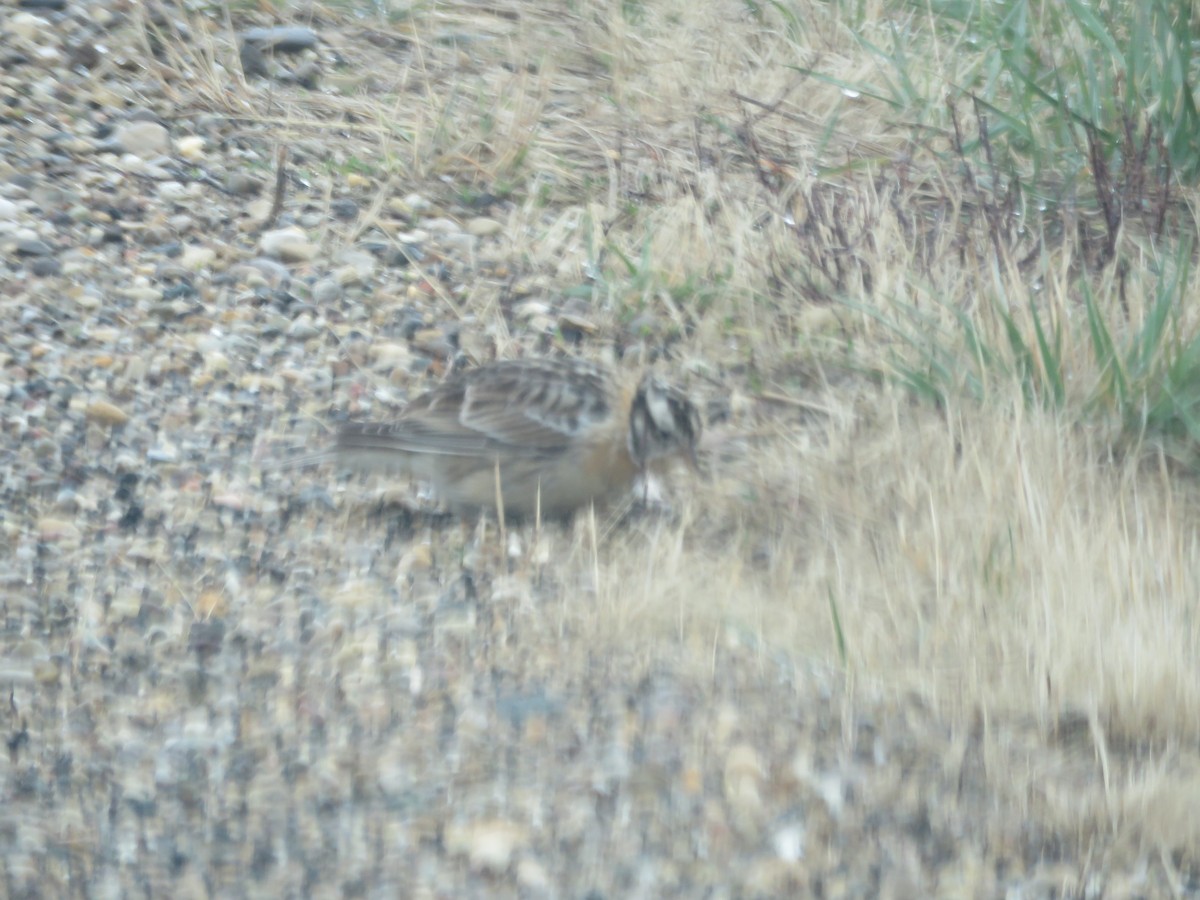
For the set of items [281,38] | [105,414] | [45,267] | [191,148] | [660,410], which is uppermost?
[281,38]

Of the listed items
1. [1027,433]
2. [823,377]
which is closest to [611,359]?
[823,377]

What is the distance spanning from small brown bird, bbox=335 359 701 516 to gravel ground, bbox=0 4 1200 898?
0.42 ft

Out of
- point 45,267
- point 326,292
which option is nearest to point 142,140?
point 45,267

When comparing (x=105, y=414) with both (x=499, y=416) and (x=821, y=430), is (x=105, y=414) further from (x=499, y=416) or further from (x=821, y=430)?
(x=821, y=430)

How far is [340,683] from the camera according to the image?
3727mm

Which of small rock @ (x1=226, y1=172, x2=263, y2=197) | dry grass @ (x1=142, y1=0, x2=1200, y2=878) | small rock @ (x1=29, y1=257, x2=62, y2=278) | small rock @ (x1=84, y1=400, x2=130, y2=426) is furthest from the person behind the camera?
small rock @ (x1=226, y1=172, x2=263, y2=197)

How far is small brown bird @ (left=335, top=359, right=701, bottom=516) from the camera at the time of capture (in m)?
4.46

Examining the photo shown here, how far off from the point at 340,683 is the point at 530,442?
1.00 meters

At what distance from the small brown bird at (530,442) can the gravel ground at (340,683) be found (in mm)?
127

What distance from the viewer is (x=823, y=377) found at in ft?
16.6

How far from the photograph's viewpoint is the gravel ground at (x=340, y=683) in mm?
3229

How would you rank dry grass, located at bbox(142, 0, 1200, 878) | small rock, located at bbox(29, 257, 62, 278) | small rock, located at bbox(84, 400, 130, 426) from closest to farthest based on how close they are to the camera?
1. dry grass, located at bbox(142, 0, 1200, 878)
2. small rock, located at bbox(84, 400, 130, 426)
3. small rock, located at bbox(29, 257, 62, 278)

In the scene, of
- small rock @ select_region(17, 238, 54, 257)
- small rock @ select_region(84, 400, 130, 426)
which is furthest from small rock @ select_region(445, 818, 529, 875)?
small rock @ select_region(17, 238, 54, 257)

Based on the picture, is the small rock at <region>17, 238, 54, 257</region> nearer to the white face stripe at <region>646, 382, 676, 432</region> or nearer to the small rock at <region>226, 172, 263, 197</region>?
the small rock at <region>226, 172, 263, 197</region>
